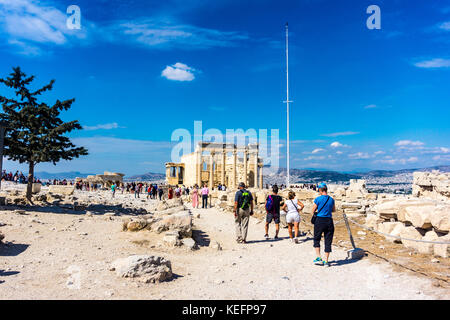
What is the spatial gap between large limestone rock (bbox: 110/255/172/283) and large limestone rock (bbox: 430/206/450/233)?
627 centimetres

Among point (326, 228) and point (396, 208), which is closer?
point (326, 228)

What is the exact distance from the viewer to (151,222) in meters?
10.3

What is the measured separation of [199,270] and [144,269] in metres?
1.48

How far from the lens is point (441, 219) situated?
7.68 m

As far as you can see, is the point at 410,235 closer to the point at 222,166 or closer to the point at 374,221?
the point at 374,221

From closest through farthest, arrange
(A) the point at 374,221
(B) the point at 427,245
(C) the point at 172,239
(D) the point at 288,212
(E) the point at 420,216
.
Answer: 1. (B) the point at 427,245
2. (E) the point at 420,216
3. (C) the point at 172,239
4. (D) the point at 288,212
5. (A) the point at 374,221

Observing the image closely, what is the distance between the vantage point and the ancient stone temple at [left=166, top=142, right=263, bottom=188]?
43906 mm

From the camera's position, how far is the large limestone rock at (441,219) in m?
7.57

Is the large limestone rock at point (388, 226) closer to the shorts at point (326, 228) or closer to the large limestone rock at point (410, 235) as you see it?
the large limestone rock at point (410, 235)

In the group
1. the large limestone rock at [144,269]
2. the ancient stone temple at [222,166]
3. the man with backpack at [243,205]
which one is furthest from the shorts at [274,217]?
the ancient stone temple at [222,166]

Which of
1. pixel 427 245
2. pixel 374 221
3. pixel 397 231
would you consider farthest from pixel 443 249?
pixel 374 221

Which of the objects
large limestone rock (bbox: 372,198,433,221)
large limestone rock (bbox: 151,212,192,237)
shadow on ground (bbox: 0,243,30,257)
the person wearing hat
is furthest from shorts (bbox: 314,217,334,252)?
shadow on ground (bbox: 0,243,30,257)

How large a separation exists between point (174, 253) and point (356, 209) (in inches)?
482

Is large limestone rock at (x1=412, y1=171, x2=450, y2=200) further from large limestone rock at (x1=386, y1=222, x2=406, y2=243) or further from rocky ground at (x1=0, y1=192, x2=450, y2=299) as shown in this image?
large limestone rock at (x1=386, y1=222, x2=406, y2=243)
